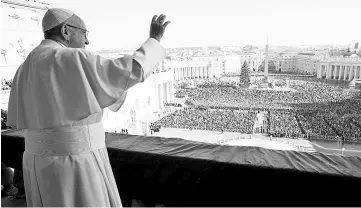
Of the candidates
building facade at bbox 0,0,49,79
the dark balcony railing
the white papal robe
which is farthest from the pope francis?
building facade at bbox 0,0,49,79

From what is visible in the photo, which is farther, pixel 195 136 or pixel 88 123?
pixel 195 136

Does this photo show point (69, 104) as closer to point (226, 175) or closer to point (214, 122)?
point (226, 175)

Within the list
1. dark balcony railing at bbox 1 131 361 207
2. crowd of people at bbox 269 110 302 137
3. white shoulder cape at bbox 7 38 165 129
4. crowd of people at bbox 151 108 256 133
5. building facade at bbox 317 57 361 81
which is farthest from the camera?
building facade at bbox 317 57 361 81

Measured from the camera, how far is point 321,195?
1.34 meters

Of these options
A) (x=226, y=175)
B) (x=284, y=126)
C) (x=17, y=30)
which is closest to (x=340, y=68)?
(x=284, y=126)

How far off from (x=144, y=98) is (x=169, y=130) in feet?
20.0

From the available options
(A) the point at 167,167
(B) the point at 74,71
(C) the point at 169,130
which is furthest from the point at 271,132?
(B) the point at 74,71

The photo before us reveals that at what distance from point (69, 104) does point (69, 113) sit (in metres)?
0.03

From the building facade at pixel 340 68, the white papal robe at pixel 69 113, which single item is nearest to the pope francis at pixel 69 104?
the white papal robe at pixel 69 113

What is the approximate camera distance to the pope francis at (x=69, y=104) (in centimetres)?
100

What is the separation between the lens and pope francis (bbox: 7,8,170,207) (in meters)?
1.00

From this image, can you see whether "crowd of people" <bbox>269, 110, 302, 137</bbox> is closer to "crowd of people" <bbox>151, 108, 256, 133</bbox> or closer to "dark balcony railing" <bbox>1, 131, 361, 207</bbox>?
"crowd of people" <bbox>151, 108, 256, 133</bbox>

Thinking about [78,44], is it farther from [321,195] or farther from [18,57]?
[18,57]

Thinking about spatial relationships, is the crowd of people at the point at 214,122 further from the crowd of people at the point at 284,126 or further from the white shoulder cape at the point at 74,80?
the white shoulder cape at the point at 74,80
